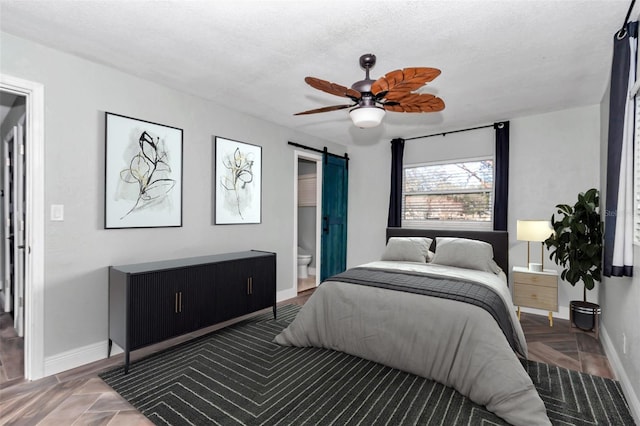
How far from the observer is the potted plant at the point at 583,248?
3.18 metres

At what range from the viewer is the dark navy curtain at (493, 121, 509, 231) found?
4.19 metres

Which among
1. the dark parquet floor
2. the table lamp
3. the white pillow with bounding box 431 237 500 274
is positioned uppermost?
the table lamp

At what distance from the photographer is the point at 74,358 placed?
2.66m

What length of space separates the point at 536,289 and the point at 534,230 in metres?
0.67

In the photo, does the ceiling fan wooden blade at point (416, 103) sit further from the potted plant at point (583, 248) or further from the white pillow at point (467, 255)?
the potted plant at point (583, 248)

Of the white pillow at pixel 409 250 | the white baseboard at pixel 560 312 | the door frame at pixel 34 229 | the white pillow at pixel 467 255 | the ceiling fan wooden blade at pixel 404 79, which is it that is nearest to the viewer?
the ceiling fan wooden blade at pixel 404 79

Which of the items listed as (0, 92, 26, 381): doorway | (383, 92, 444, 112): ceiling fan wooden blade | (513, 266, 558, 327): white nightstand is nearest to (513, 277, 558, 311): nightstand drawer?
(513, 266, 558, 327): white nightstand

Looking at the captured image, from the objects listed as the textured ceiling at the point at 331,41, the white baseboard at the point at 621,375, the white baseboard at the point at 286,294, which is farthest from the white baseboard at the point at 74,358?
the white baseboard at the point at 621,375

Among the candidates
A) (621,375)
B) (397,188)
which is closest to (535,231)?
(621,375)

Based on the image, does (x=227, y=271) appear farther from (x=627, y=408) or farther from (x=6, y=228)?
(x=627, y=408)

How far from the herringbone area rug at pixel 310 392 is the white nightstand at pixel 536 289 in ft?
3.94

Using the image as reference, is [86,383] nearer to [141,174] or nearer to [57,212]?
[57,212]

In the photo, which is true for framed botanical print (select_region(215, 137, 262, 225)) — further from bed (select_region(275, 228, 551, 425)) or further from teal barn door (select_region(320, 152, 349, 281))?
bed (select_region(275, 228, 551, 425))

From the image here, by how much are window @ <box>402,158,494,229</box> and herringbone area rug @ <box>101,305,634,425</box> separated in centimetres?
228
